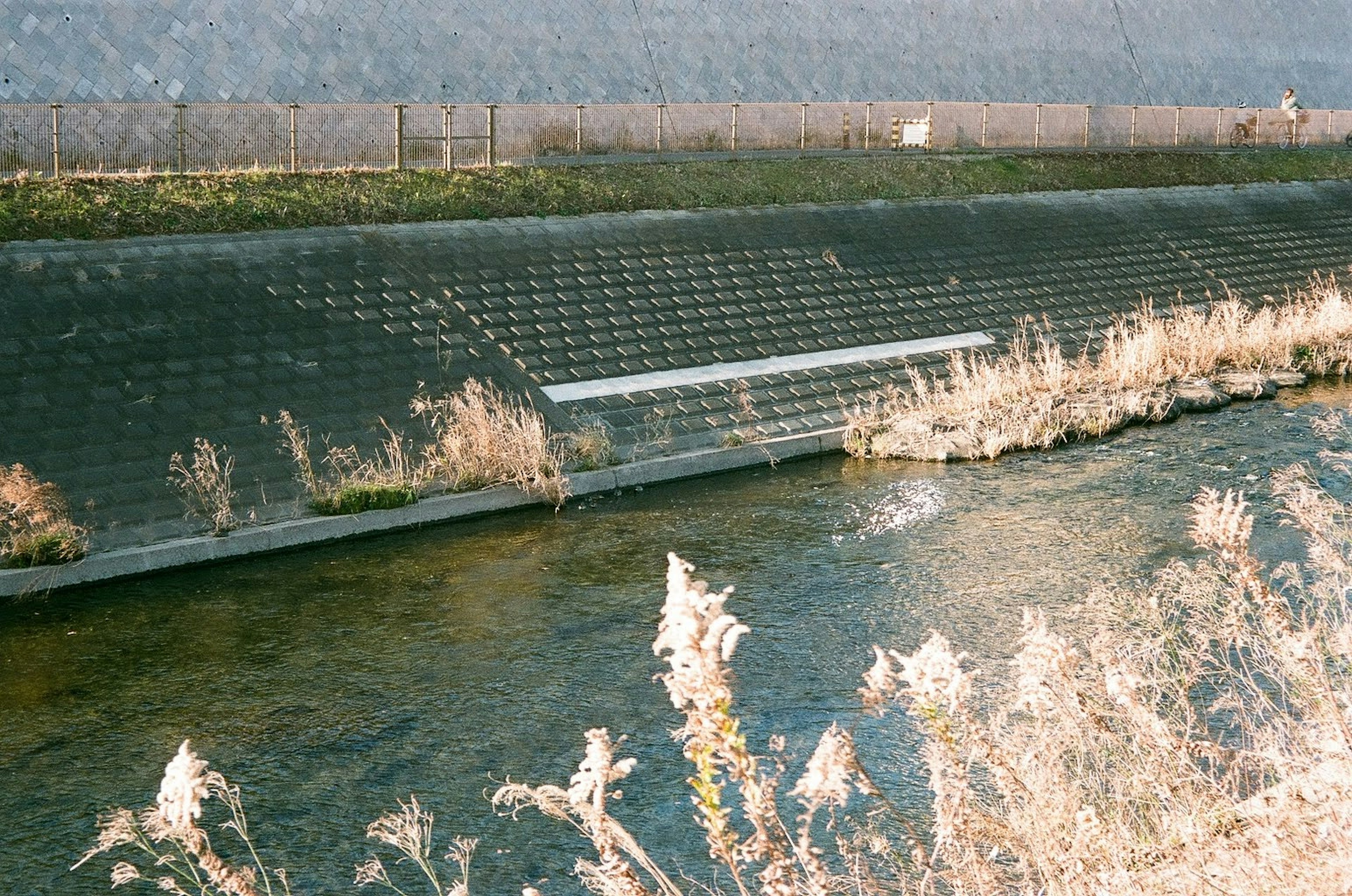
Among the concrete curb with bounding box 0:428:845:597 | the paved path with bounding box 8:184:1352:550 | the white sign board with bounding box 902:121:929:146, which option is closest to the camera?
the concrete curb with bounding box 0:428:845:597

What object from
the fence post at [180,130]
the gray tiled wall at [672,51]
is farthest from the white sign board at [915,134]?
the fence post at [180,130]

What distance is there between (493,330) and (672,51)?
17.8 metres

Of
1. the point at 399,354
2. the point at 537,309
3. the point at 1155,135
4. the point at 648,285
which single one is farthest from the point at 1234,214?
the point at 399,354

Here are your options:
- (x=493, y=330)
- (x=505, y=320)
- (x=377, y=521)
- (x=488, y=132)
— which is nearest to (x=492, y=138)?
(x=488, y=132)

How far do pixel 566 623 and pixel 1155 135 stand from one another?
1095 inches

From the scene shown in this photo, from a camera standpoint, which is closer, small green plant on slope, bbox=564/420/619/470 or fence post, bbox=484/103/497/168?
small green plant on slope, bbox=564/420/619/470

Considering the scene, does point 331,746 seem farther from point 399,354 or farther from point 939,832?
point 399,354

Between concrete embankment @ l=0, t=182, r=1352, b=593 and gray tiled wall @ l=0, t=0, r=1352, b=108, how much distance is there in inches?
382

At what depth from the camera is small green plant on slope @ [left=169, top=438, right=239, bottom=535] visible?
12.9 meters

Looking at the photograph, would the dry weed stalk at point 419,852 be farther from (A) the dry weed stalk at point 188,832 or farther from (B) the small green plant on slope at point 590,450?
(B) the small green plant on slope at point 590,450

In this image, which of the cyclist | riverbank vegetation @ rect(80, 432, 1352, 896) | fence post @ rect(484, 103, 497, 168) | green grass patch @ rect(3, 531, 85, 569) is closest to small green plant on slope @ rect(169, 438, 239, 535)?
green grass patch @ rect(3, 531, 85, 569)

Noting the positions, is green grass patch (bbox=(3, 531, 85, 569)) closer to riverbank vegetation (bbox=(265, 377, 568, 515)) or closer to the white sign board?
riverbank vegetation (bbox=(265, 377, 568, 515))

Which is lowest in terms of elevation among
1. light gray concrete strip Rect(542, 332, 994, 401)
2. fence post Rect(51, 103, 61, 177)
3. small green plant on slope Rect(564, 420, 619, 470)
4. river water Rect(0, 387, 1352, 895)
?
river water Rect(0, 387, 1352, 895)

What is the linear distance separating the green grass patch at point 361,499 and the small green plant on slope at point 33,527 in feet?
6.86
